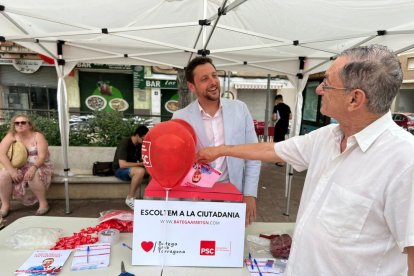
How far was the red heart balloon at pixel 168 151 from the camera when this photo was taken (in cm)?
114

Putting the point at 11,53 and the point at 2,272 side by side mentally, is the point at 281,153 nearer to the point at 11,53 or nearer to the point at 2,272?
the point at 2,272

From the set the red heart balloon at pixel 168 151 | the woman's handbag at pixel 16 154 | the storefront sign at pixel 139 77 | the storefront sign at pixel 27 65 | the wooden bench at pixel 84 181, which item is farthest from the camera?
the storefront sign at pixel 139 77

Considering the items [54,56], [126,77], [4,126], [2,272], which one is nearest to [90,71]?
[126,77]

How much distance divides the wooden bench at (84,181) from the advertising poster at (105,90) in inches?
310

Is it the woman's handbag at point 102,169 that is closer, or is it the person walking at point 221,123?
the person walking at point 221,123

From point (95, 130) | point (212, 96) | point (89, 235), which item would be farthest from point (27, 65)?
point (89, 235)

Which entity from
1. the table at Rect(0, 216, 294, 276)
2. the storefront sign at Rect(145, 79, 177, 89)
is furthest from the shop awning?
the table at Rect(0, 216, 294, 276)

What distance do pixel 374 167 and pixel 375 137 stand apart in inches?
4.1

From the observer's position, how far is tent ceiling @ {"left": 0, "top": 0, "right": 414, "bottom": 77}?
244 cm

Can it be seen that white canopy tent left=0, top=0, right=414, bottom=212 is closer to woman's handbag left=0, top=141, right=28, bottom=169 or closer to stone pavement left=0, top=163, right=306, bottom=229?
woman's handbag left=0, top=141, right=28, bottom=169

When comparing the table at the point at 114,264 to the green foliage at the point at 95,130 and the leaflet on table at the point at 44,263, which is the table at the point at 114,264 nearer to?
the leaflet on table at the point at 44,263

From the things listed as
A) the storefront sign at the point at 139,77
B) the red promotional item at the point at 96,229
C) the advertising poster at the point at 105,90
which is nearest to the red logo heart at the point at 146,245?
the red promotional item at the point at 96,229

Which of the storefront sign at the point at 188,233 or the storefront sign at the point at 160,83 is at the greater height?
the storefront sign at the point at 160,83

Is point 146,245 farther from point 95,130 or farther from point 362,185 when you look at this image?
point 95,130
